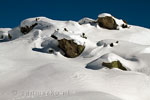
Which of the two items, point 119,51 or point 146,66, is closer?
point 146,66

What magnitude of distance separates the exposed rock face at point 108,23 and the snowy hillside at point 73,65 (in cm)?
51

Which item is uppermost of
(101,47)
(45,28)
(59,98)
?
(45,28)

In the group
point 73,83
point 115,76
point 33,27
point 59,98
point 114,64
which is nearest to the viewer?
point 59,98

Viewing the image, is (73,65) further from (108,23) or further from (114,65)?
(108,23)

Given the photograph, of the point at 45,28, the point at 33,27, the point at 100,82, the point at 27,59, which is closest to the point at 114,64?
the point at 100,82

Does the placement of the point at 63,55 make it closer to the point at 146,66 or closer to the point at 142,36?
the point at 146,66

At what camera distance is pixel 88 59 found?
14727 mm

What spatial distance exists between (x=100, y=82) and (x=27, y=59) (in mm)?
6541

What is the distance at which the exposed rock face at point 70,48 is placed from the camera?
16.2 meters

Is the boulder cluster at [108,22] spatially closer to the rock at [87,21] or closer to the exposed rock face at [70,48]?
the rock at [87,21]

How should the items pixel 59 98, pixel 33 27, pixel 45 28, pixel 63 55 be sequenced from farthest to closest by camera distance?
pixel 33 27, pixel 45 28, pixel 63 55, pixel 59 98

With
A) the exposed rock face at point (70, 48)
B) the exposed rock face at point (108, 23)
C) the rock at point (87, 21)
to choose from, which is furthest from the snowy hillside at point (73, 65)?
the rock at point (87, 21)

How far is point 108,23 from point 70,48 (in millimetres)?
9100

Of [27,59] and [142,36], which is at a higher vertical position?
[142,36]
